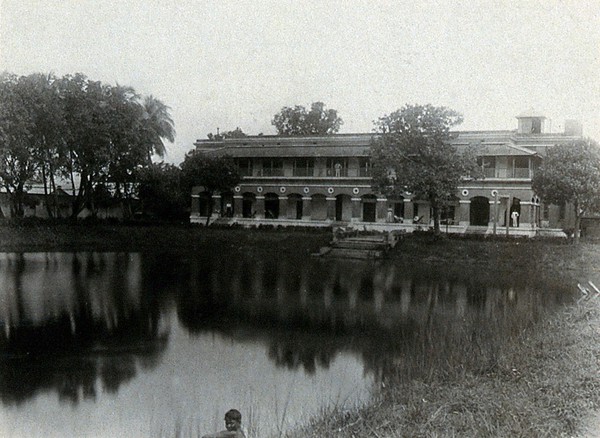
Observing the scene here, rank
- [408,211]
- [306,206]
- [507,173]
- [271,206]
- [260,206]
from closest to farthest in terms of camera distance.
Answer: [507,173]
[408,211]
[306,206]
[260,206]
[271,206]

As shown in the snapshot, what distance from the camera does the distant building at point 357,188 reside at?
2967 cm

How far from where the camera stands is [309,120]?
149ft

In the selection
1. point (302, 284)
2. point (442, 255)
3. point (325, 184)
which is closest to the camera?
point (302, 284)

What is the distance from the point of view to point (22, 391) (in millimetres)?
7883

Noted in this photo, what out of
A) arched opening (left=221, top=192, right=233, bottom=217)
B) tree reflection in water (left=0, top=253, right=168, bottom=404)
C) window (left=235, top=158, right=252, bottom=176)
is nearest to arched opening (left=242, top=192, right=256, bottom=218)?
arched opening (left=221, top=192, right=233, bottom=217)

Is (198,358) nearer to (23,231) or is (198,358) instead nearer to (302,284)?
(302,284)

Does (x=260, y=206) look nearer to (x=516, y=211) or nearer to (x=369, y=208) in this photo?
(x=369, y=208)

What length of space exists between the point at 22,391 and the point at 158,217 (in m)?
29.4

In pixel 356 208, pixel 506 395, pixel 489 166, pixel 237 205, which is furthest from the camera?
pixel 237 205

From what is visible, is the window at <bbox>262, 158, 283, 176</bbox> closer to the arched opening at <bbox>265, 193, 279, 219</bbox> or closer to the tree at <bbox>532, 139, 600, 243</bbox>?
the arched opening at <bbox>265, 193, 279, 219</bbox>

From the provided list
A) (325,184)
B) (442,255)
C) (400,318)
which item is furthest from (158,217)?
(400,318)

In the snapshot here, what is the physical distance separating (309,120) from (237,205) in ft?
43.3

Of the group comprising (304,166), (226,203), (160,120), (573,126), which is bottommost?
(226,203)

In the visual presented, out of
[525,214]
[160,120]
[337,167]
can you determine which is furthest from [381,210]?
[160,120]
